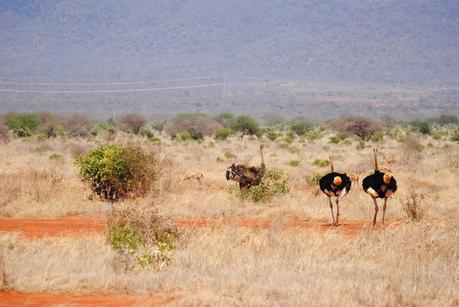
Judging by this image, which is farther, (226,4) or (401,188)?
(226,4)

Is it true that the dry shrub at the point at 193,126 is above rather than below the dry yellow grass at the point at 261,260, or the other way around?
below

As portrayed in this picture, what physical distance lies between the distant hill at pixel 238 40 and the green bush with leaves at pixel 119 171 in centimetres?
12100

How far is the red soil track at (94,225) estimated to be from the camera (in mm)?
14016

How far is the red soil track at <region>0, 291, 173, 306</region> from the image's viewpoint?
9094 millimetres

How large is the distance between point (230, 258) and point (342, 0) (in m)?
177

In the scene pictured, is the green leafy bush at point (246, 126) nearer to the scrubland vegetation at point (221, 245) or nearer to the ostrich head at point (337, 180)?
the scrubland vegetation at point (221, 245)

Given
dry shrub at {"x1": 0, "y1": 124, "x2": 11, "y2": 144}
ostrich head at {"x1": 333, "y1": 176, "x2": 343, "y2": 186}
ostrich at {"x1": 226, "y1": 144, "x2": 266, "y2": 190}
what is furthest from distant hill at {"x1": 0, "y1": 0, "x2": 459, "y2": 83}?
ostrich head at {"x1": 333, "y1": 176, "x2": 343, "y2": 186}

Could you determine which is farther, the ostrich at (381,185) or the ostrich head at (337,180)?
the ostrich head at (337,180)

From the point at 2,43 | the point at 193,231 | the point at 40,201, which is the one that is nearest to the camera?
the point at 193,231

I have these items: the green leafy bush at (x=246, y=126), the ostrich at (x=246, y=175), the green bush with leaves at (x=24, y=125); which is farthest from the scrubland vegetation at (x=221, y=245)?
the green leafy bush at (x=246, y=126)

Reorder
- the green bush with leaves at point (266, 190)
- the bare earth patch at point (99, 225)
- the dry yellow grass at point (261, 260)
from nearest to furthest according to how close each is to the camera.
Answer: the dry yellow grass at point (261, 260), the bare earth patch at point (99, 225), the green bush with leaves at point (266, 190)

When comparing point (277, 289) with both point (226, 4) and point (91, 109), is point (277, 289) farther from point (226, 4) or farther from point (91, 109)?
point (226, 4)

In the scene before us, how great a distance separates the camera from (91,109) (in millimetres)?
126062

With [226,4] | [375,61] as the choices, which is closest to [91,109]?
[375,61]
